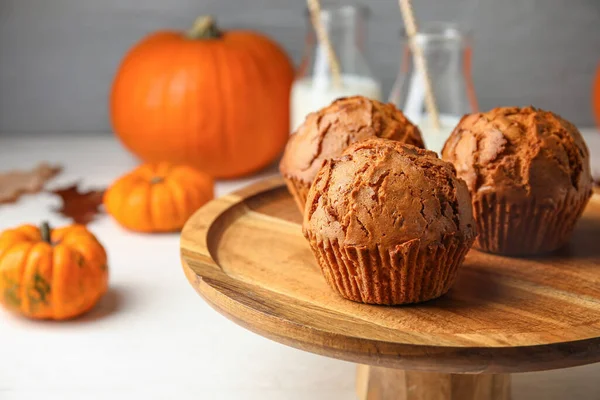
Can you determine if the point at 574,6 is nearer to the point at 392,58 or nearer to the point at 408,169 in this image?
the point at 392,58

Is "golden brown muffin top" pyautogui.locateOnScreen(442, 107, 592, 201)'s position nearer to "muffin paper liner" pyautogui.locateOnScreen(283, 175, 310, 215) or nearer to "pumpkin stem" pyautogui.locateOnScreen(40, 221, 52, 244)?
"muffin paper liner" pyautogui.locateOnScreen(283, 175, 310, 215)

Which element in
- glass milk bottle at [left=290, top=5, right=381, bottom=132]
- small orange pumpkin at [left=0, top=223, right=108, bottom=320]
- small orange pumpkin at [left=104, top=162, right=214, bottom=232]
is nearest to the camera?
small orange pumpkin at [left=0, top=223, right=108, bottom=320]

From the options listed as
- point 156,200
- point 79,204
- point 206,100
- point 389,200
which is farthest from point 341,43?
point 389,200

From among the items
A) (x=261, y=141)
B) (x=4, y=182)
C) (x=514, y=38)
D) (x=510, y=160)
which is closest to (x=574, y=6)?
(x=514, y=38)

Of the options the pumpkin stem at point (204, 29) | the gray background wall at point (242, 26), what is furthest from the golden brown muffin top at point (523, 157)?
the gray background wall at point (242, 26)

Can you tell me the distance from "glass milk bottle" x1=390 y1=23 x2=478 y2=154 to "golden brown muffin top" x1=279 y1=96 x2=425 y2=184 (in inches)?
19.0

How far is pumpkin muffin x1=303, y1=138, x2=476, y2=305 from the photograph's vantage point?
1152 millimetres

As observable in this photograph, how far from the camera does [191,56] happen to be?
7.97ft

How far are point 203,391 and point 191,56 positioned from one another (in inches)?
48.1

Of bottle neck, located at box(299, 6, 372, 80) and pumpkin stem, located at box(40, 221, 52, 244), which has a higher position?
bottle neck, located at box(299, 6, 372, 80)

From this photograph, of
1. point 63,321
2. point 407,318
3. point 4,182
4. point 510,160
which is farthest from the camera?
point 4,182

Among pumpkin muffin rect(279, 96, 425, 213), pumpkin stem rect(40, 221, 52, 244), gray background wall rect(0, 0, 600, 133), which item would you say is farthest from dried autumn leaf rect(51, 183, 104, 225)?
pumpkin muffin rect(279, 96, 425, 213)

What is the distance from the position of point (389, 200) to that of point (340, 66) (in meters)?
1.28

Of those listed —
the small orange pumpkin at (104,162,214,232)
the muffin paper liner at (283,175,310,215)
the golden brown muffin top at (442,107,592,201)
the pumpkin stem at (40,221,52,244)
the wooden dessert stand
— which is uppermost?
the golden brown muffin top at (442,107,592,201)
